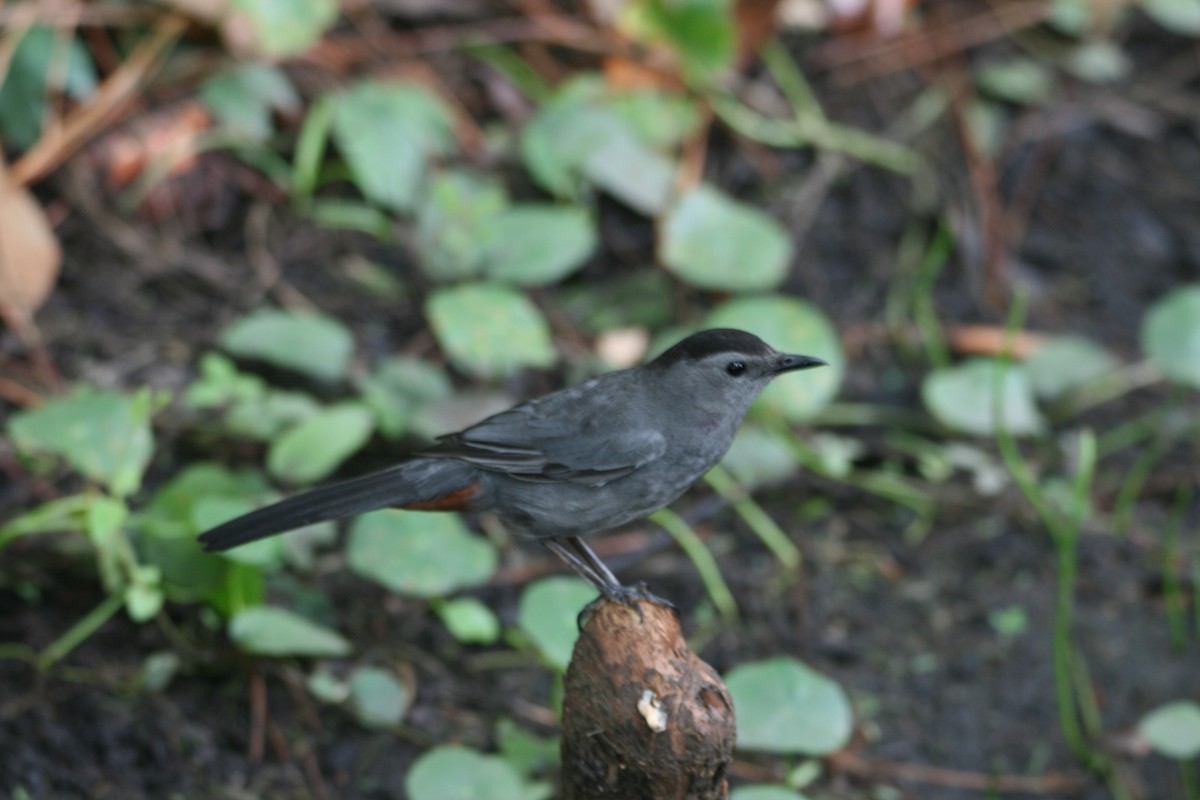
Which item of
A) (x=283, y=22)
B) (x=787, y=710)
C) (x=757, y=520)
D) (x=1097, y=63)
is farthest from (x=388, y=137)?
Result: (x=1097, y=63)

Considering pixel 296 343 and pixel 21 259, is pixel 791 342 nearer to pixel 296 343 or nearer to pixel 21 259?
pixel 296 343

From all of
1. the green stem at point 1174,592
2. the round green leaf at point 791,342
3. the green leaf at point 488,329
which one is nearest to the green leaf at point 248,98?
the green leaf at point 488,329

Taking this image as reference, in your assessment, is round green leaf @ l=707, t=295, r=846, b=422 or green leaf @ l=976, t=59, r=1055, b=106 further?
green leaf @ l=976, t=59, r=1055, b=106

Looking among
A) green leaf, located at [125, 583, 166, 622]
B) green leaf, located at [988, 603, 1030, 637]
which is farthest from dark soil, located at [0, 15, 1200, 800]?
green leaf, located at [125, 583, 166, 622]

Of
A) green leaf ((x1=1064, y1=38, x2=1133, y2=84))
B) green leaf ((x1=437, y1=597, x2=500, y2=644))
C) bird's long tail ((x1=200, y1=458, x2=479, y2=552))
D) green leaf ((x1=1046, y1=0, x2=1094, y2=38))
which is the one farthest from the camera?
green leaf ((x1=1046, y1=0, x2=1094, y2=38))

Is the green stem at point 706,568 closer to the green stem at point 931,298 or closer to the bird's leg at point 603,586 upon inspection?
the bird's leg at point 603,586

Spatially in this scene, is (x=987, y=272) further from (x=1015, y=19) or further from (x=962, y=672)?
(x=962, y=672)

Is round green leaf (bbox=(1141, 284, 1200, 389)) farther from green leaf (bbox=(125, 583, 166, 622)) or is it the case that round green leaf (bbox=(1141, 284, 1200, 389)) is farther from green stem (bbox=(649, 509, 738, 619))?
green leaf (bbox=(125, 583, 166, 622))

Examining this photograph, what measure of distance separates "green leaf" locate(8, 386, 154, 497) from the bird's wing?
829 millimetres

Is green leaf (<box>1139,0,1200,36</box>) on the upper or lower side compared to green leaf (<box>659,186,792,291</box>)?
upper

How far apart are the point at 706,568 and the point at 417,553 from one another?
1.14 m

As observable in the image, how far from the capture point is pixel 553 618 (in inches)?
143

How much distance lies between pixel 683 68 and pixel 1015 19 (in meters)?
2.06

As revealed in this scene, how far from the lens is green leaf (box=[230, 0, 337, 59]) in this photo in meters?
5.31
